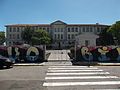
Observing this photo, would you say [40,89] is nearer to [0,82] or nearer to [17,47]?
[0,82]

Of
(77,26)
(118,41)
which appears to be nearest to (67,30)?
(77,26)

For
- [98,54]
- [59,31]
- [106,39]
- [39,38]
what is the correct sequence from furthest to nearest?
[59,31]
[106,39]
[39,38]
[98,54]

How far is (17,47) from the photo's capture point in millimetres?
28297

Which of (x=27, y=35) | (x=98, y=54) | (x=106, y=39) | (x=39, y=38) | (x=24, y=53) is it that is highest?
(x=27, y=35)

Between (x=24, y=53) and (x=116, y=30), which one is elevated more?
(x=116, y=30)

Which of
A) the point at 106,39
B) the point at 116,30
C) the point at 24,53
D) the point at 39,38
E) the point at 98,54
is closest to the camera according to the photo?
the point at 24,53

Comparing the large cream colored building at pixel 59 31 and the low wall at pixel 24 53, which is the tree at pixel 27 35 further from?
the low wall at pixel 24 53

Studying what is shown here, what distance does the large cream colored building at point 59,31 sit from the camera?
11444 cm

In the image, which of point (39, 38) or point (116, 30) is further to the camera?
point (39, 38)

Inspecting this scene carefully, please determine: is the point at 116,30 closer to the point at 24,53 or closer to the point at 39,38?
the point at 39,38

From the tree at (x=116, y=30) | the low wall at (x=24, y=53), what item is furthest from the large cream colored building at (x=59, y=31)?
the low wall at (x=24, y=53)

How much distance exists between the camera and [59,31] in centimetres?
11550

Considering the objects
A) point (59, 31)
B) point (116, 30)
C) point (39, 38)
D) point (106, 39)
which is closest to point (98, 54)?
point (116, 30)

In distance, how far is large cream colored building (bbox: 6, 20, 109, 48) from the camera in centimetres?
11444
